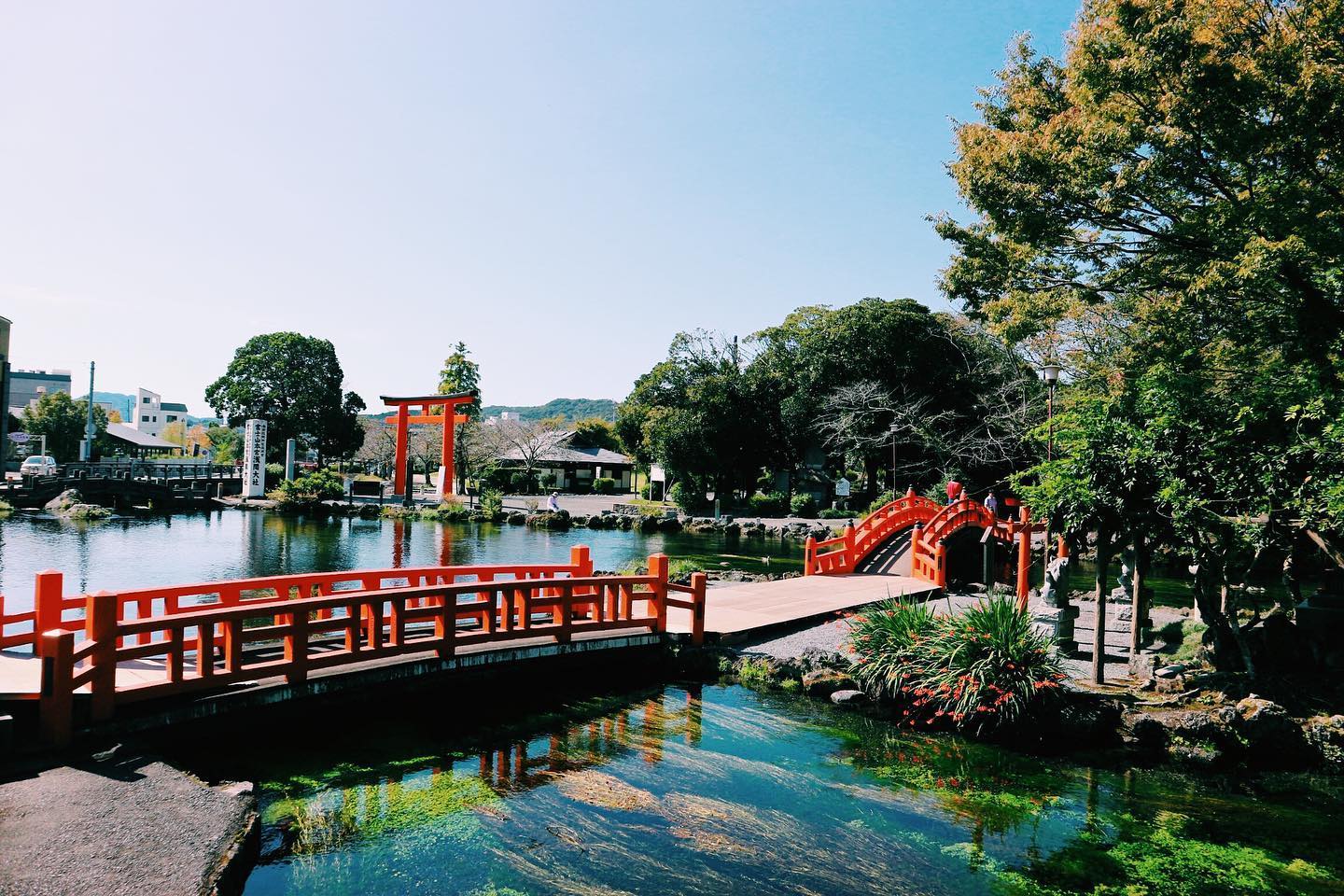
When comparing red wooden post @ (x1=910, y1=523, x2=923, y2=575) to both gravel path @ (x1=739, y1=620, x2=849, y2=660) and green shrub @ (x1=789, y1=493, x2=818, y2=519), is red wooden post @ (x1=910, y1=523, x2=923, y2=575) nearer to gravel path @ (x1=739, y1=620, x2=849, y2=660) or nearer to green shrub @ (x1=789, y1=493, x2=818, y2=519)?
gravel path @ (x1=739, y1=620, x2=849, y2=660)

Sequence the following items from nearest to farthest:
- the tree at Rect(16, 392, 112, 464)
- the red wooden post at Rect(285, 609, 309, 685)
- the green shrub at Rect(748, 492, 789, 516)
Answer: the red wooden post at Rect(285, 609, 309, 685), the green shrub at Rect(748, 492, 789, 516), the tree at Rect(16, 392, 112, 464)

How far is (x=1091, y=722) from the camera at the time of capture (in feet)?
28.0

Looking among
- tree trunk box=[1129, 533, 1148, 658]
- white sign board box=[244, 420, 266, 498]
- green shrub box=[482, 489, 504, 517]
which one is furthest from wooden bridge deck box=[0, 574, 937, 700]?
white sign board box=[244, 420, 266, 498]

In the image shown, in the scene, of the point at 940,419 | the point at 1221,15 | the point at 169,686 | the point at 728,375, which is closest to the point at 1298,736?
the point at 1221,15

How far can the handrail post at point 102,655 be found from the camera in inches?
249

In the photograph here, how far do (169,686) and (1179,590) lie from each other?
21573 millimetres

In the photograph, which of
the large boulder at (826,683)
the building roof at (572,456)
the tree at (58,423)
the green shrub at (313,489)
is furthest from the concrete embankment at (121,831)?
the tree at (58,423)

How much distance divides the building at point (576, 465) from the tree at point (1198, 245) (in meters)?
43.9

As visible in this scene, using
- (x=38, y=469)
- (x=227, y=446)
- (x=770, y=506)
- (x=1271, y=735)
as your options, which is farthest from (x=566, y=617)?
(x=227, y=446)

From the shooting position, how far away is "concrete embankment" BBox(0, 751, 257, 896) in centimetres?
468

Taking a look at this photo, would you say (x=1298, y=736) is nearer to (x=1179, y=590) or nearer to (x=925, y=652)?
(x=925, y=652)

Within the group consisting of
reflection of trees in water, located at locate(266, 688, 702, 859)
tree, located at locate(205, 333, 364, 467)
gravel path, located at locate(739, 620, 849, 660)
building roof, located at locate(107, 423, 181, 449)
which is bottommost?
reflection of trees in water, located at locate(266, 688, 702, 859)

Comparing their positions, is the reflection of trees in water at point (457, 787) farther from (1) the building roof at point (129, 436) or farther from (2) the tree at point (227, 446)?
(1) the building roof at point (129, 436)

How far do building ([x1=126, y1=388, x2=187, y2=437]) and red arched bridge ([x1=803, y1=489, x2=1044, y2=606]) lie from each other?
3963 inches
